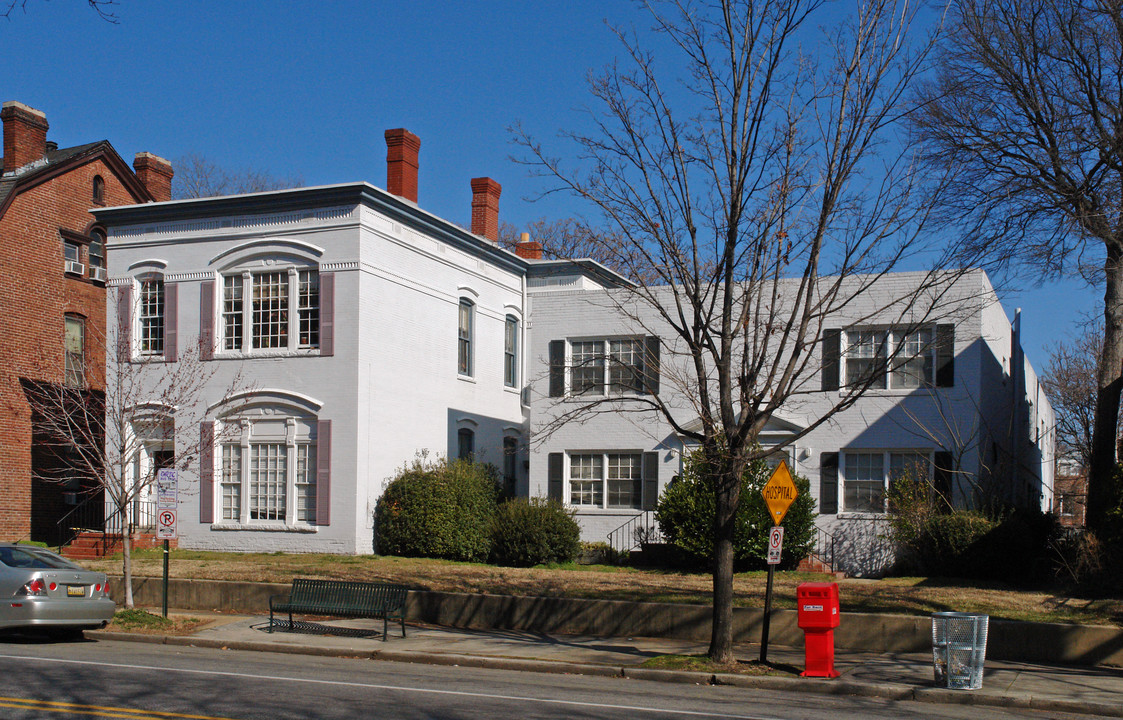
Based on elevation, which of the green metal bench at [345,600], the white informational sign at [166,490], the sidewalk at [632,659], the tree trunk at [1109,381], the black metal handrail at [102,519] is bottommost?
the sidewalk at [632,659]

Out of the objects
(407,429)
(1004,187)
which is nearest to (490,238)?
(407,429)

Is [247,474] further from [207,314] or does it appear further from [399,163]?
[399,163]

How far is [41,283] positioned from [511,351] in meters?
13.5

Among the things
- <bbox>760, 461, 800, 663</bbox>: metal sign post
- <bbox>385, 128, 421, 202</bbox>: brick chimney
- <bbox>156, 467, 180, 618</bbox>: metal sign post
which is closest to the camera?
<bbox>760, 461, 800, 663</bbox>: metal sign post

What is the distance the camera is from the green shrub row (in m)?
24.3

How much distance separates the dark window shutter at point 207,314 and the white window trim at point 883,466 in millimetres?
15539

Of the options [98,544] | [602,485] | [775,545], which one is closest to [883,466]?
[602,485]

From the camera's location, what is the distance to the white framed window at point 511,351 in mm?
32562

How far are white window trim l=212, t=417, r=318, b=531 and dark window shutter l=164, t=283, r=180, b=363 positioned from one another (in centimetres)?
253

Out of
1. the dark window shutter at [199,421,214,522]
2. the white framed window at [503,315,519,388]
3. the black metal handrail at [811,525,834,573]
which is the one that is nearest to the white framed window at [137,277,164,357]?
the dark window shutter at [199,421,214,522]

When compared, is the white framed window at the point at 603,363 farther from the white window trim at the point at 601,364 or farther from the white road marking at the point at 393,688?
the white road marking at the point at 393,688

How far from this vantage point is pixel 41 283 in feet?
97.9

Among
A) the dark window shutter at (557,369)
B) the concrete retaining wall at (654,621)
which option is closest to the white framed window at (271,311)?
the dark window shutter at (557,369)

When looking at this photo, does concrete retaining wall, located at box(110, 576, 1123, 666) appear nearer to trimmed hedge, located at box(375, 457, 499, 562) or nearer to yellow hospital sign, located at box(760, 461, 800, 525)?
yellow hospital sign, located at box(760, 461, 800, 525)
